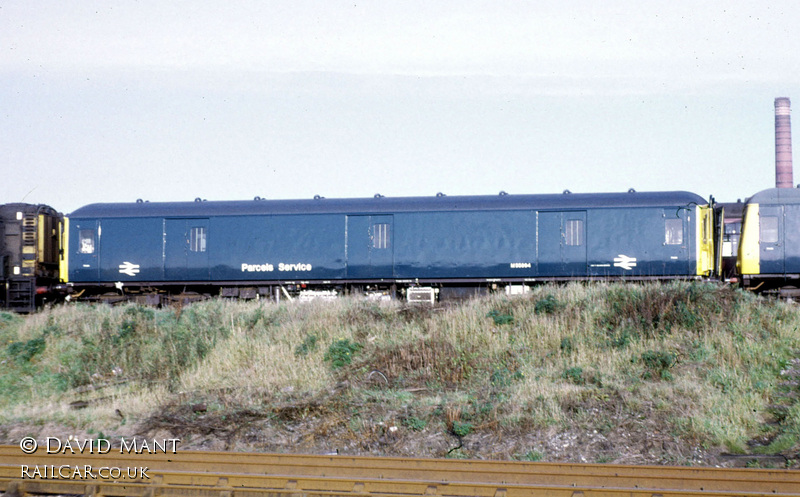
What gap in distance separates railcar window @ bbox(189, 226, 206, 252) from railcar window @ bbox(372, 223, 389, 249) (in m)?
5.14

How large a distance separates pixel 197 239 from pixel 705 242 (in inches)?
575

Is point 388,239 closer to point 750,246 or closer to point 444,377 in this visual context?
point 444,377

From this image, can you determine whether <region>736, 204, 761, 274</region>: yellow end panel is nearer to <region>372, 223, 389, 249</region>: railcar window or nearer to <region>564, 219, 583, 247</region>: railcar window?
<region>564, 219, 583, 247</region>: railcar window

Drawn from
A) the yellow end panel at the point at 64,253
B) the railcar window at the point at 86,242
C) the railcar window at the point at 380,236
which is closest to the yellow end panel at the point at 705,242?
the railcar window at the point at 380,236

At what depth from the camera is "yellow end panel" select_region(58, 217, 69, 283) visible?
22.2m

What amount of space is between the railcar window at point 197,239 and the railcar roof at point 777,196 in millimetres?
15790

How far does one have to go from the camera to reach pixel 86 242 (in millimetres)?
22219

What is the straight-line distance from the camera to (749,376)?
10.9 m

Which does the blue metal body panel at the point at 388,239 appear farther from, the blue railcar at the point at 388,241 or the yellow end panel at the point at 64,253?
the yellow end panel at the point at 64,253

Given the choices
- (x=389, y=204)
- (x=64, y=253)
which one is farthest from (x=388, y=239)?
(x=64, y=253)

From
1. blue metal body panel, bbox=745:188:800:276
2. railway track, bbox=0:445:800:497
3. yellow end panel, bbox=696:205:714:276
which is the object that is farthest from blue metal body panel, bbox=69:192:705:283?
railway track, bbox=0:445:800:497

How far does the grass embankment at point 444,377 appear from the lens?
30.9ft

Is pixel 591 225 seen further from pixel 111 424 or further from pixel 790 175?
pixel 790 175

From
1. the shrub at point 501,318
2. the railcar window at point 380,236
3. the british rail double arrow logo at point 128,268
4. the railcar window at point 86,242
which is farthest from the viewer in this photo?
the railcar window at point 86,242
